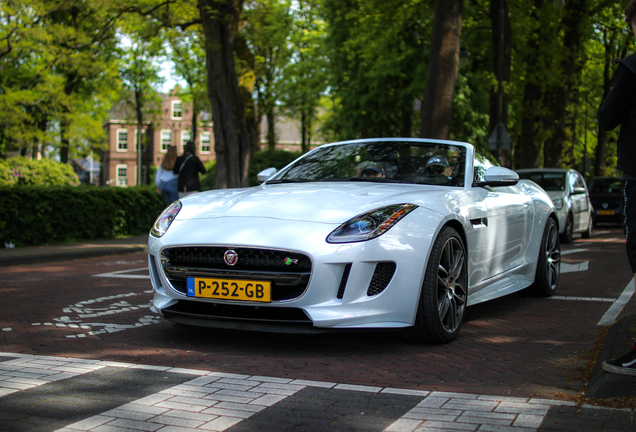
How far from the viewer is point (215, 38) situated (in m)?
17.8

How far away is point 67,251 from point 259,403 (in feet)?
29.2

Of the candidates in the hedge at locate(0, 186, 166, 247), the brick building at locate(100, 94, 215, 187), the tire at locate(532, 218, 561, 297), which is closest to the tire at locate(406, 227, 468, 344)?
the tire at locate(532, 218, 561, 297)

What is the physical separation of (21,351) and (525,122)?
22.3 meters

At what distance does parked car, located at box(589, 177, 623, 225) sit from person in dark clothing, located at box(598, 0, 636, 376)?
18.8 m

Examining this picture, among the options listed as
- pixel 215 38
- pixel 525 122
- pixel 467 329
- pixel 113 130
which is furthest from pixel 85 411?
pixel 113 130

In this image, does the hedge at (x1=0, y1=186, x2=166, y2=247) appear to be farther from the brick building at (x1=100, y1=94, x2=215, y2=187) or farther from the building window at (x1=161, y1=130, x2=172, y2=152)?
the building window at (x1=161, y1=130, x2=172, y2=152)

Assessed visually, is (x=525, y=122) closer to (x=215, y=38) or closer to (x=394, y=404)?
(x=215, y=38)

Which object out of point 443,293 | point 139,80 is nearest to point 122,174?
point 139,80

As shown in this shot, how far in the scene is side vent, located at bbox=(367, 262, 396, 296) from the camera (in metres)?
4.28

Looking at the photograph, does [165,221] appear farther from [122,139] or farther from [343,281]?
[122,139]

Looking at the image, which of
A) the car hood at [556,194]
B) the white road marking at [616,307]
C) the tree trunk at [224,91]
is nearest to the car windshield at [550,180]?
the car hood at [556,194]

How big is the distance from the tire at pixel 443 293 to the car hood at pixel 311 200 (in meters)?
0.30

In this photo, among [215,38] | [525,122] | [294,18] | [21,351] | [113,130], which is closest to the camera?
[21,351]

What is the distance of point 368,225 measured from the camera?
4312 mm
